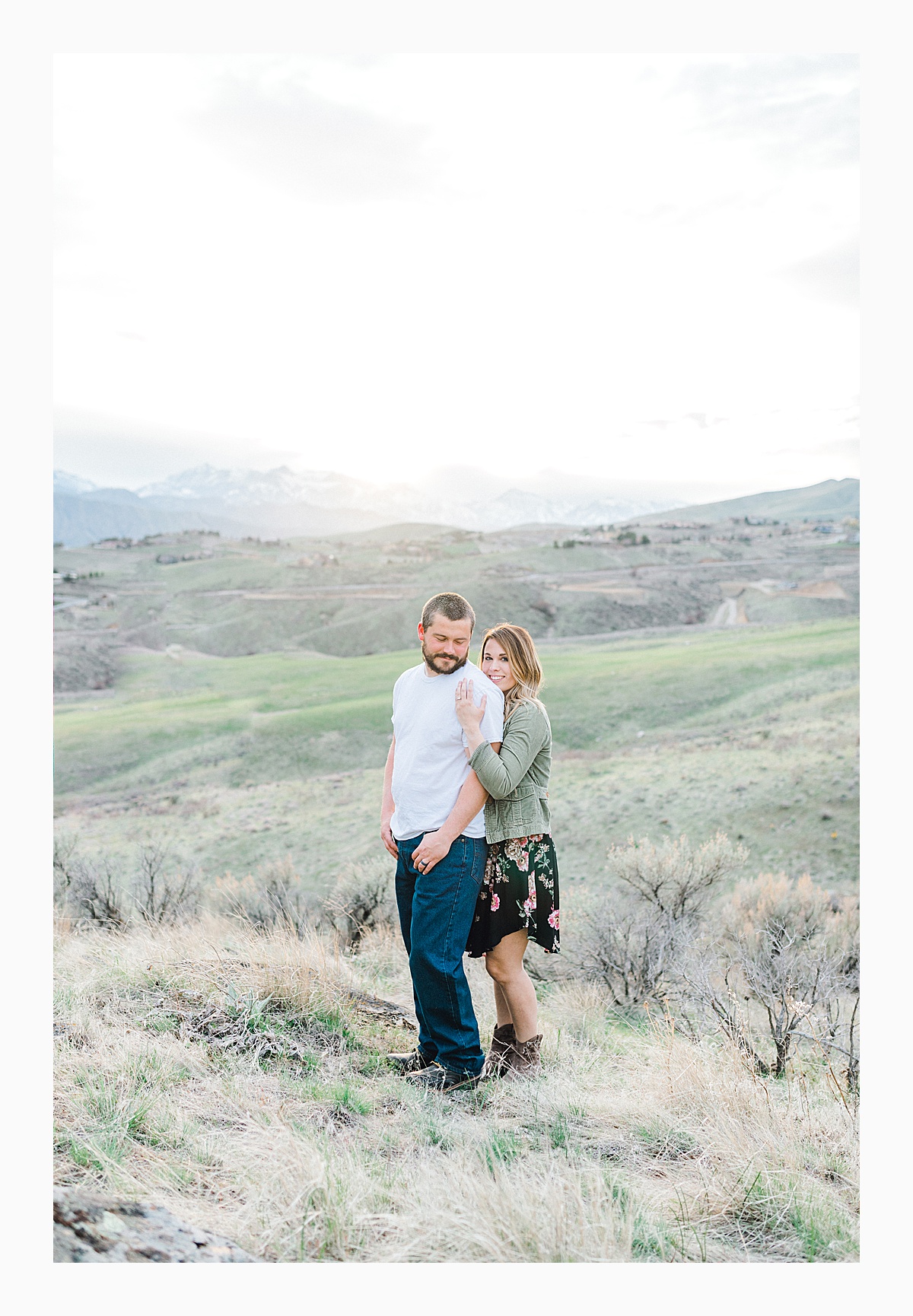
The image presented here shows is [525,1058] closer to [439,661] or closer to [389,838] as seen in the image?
[389,838]

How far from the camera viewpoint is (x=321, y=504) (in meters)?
44.2

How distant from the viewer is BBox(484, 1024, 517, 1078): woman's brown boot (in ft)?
10.9

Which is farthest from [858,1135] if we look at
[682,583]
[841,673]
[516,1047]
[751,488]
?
[682,583]

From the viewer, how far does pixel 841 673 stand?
87.8 feet

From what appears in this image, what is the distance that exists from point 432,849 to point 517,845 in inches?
14.5

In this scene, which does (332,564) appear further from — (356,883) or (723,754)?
(356,883)

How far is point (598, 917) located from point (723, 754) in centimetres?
1679

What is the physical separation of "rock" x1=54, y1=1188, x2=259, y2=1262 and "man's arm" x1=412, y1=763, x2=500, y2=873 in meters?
1.28

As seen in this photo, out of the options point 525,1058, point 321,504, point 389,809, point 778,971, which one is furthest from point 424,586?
point 525,1058

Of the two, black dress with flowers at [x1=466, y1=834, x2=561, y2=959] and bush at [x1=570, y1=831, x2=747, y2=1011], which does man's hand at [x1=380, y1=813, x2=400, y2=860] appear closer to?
black dress with flowers at [x1=466, y1=834, x2=561, y2=959]

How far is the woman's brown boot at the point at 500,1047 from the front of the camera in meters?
3.33

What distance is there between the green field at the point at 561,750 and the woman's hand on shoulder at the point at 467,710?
13.0 meters

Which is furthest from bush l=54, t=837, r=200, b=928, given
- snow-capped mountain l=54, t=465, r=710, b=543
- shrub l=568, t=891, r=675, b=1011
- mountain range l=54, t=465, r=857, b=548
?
snow-capped mountain l=54, t=465, r=710, b=543

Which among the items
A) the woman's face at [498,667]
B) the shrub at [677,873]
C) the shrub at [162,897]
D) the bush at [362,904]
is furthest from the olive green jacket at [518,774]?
the shrub at [677,873]
